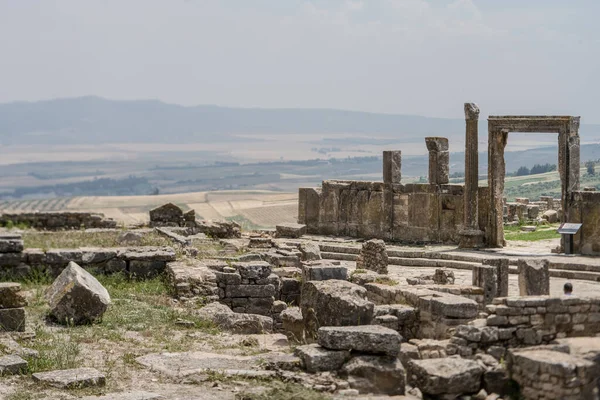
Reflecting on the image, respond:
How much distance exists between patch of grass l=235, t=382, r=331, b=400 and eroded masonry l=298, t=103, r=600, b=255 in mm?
12975

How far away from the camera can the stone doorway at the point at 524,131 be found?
22.3 metres

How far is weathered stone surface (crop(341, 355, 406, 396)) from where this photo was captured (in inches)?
418

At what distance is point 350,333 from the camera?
433 inches

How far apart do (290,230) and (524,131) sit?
6458mm

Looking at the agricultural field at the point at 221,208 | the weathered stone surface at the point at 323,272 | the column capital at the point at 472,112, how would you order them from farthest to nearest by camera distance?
the agricultural field at the point at 221,208 < the column capital at the point at 472,112 < the weathered stone surface at the point at 323,272

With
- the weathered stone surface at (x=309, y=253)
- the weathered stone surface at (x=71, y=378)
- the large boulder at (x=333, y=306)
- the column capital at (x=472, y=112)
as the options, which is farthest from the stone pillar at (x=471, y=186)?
the weathered stone surface at (x=71, y=378)

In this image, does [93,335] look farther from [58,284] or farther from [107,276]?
[107,276]

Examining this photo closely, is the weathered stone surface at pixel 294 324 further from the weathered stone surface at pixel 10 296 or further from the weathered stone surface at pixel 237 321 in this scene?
the weathered stone surface at pixel 10 296

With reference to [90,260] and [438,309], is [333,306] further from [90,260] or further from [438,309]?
[90,260]

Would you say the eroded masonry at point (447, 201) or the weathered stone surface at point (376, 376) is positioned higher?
the eroded masonry at point (447, 201)

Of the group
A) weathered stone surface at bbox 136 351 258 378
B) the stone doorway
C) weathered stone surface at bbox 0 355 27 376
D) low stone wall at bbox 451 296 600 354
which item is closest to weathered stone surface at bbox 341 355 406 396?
low stone wall at bbox 451 296 600 354

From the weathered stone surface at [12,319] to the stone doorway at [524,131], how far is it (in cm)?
1307

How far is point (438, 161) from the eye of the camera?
24.7 m

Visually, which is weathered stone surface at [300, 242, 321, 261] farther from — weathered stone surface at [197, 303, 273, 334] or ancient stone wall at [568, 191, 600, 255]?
ancient stone wall at [568, 191, 600, 255]
